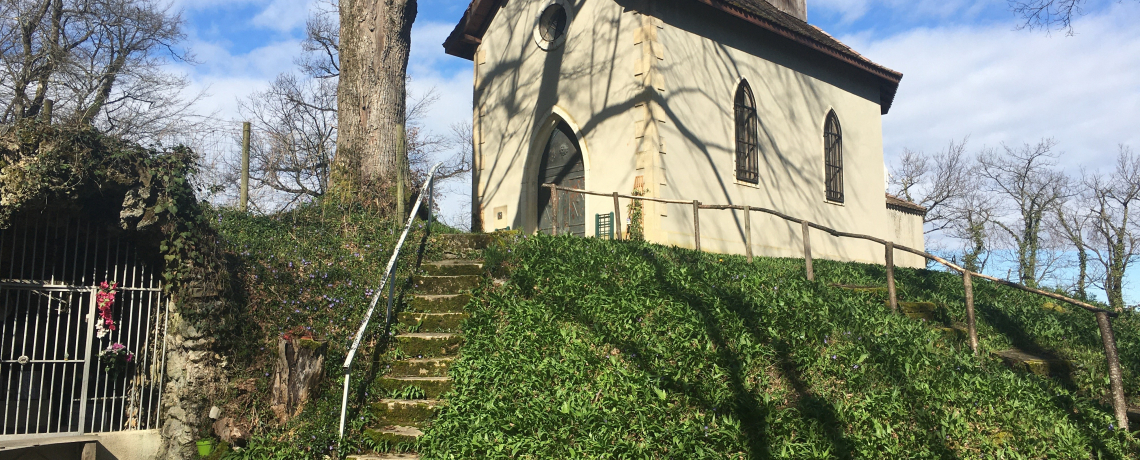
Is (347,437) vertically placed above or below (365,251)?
below

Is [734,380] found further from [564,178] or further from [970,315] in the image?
[564,178]

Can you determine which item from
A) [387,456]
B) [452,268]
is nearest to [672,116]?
[452,268]

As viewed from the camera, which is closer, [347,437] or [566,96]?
[347,437]

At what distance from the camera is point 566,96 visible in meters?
13.9

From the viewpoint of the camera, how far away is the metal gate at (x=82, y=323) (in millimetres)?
7441

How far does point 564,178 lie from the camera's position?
14.0m

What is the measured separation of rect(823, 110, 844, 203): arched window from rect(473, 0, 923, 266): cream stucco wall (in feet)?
0.72

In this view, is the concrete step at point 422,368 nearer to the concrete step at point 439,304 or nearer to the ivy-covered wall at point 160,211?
the concrete step at point 439,304

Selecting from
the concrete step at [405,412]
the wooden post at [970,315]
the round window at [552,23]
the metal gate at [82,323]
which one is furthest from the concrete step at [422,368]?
the round window at [552,23]

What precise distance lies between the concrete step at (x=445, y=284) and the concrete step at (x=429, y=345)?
1020mm

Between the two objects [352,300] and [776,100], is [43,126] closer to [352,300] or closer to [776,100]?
[352,300]

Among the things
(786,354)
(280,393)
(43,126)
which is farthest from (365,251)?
(786,354)

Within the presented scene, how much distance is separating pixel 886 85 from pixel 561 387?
14.8 meters

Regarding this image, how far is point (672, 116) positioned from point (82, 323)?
8.95 metres
